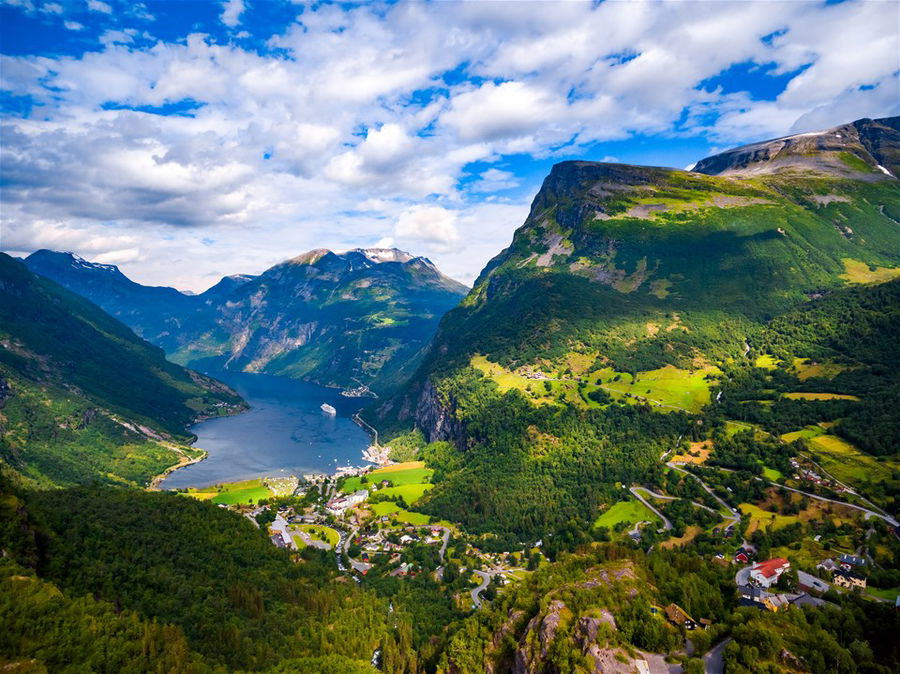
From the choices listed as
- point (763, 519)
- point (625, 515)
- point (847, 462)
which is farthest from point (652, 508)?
point (847, 462)

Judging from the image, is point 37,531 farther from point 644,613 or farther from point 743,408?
point 743,408

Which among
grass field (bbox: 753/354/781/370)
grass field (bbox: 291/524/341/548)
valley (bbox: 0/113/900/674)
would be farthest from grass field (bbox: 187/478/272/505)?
grass field (bbox: 753/354/781/370)

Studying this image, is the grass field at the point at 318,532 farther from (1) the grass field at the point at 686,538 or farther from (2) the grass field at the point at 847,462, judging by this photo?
(2) the grass field at the point at 847,462

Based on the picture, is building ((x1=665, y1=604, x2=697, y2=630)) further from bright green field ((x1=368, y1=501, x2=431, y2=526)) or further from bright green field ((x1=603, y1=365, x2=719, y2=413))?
bright green field ((x1=603, y1=365, x2=719, y2=413))

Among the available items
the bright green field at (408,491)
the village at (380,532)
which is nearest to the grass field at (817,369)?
the village at (380,532)

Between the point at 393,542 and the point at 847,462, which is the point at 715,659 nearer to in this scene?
the point at 847,462

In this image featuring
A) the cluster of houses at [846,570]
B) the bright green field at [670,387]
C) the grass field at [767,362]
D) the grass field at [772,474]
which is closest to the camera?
the cluster of houses at [846,570]

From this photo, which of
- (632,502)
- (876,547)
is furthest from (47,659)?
(632,502)
